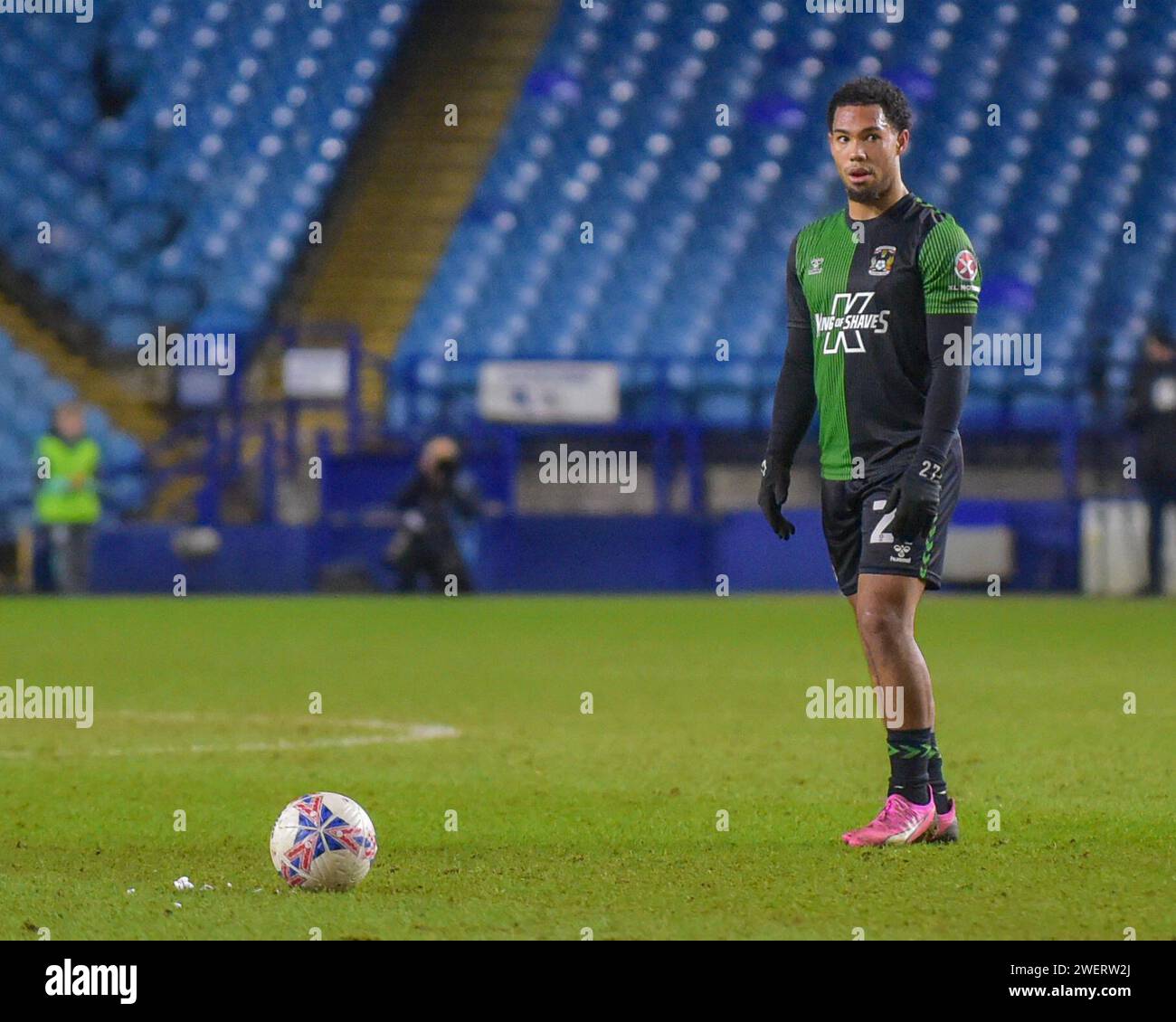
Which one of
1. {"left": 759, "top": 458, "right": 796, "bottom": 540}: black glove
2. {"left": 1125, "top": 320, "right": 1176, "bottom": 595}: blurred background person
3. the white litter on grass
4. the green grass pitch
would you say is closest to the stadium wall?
{"left": 1125, "top": 320, "right": 1176, "bottom": 595}: blurred background person

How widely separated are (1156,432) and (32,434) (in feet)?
37.3

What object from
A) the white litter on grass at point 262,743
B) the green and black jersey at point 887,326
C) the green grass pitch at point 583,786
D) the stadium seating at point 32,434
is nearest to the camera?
the green grass pitch at point 583,786

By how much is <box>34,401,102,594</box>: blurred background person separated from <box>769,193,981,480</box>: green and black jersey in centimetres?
1399

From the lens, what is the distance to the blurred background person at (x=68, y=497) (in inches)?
731

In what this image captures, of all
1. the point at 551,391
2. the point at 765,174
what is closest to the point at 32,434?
the point at 551,391

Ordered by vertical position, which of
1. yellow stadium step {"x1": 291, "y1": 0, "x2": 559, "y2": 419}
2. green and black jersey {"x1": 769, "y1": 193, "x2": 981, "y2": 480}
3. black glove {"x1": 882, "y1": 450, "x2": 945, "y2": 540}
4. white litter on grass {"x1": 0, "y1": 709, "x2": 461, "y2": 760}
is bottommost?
white litter on grass {"x1": 0, "y1": 709, "x2": 461, "y2": 760}

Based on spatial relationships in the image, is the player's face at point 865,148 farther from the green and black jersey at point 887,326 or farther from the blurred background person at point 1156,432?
the blurred background person at point 1156,432

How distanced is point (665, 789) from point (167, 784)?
63.6 inches

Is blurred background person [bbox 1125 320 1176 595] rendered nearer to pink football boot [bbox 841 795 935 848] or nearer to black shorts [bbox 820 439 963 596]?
black shorts [bbox 820 439 963 596]

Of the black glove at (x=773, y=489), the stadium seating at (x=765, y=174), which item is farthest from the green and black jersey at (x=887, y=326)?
the stadium seating at (x=765, y=174)

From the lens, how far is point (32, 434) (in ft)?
69.4

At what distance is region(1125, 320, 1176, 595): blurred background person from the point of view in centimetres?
1819

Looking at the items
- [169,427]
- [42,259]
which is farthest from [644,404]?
[42,259]

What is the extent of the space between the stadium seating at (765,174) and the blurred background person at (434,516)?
5123mm
